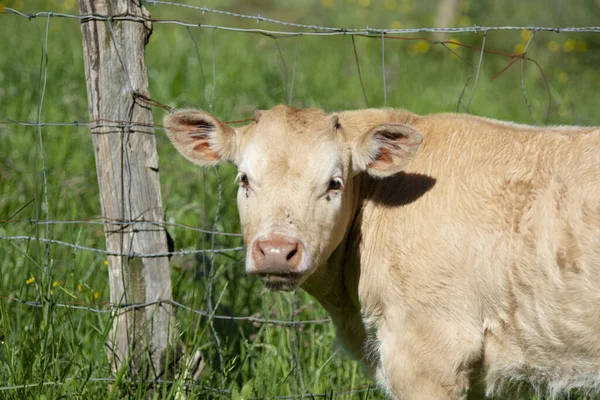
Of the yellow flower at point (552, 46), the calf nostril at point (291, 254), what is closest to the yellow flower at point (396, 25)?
the yellow flower at point (552, 46)

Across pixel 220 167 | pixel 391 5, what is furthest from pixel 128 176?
pixel 391 5

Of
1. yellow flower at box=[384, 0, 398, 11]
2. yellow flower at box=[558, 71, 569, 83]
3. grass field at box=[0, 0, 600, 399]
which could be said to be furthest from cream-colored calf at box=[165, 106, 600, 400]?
yellow flower at box=[384, 0, 398, 11]

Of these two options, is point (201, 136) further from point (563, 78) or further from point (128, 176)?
point (563, 78)

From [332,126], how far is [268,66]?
5.32m

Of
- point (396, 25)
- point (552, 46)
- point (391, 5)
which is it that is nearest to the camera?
point (552, 46)

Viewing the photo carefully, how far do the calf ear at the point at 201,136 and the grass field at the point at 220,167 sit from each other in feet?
0.82

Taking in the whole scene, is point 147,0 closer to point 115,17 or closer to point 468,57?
point 115,17

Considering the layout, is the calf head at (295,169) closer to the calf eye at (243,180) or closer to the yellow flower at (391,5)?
the calf eye at (243,180)

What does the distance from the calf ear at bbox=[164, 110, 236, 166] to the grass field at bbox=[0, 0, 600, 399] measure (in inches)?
9.9

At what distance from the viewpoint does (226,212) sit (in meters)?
5.67

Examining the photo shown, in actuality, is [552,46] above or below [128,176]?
above

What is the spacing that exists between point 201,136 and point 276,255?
104cm

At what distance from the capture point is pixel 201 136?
12.7 feet

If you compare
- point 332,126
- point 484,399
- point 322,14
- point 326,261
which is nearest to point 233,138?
Result: point 332,126
